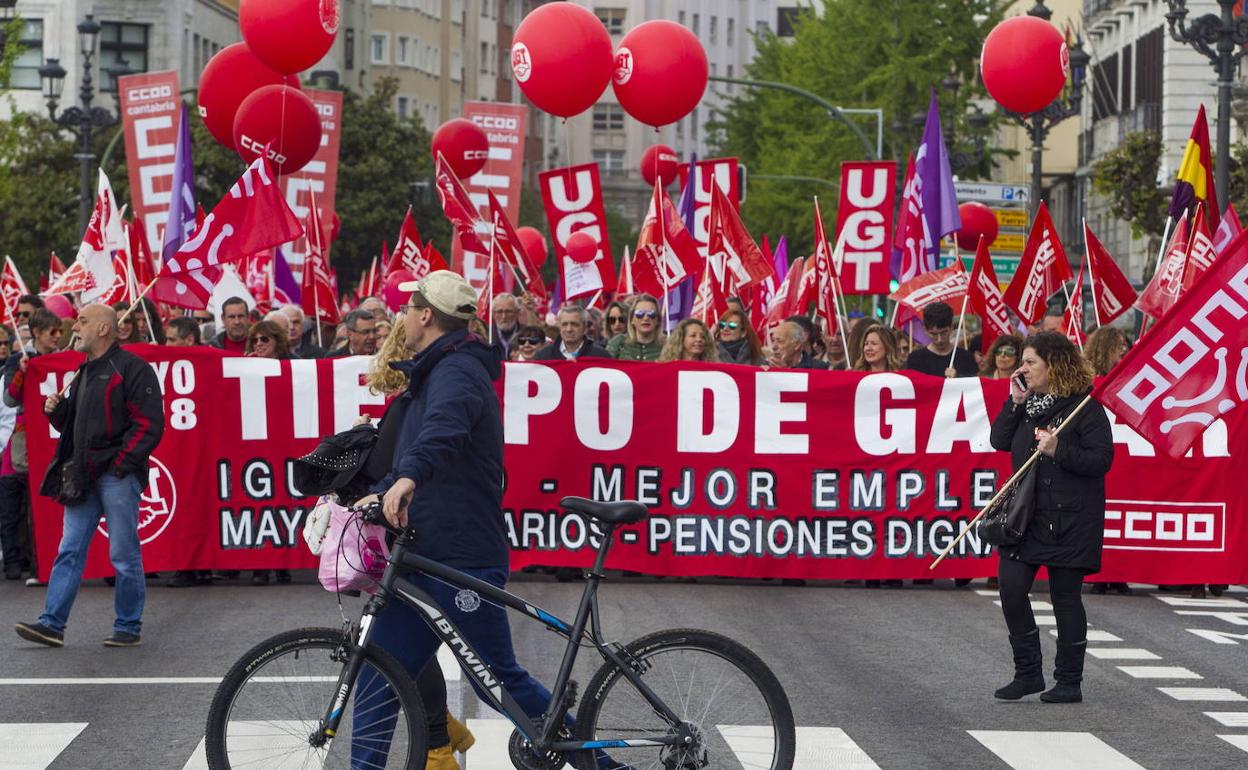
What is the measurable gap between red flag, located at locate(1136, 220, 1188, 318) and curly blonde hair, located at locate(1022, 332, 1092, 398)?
640 cm

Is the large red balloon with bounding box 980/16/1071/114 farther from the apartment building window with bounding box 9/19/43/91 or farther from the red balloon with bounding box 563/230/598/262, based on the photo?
the apartment building window with bounding box 9/19/43/91

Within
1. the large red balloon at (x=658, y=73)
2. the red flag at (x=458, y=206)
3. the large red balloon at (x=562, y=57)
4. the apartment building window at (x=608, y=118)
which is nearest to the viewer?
the large red balloon at (x=562, y=57)

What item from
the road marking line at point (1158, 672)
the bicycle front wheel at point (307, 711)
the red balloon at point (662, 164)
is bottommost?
the road marking line at point (1158, 672)

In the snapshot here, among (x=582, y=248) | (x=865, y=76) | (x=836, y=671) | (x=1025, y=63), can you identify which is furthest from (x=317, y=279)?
(x=865, y=76)

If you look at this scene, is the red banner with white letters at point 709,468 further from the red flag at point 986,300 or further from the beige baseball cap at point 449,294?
the beige baseball cap at point 449,294

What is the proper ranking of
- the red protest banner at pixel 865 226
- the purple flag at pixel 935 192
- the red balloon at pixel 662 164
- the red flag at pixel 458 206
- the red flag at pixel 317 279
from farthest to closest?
1. the red balloon at pixel 662 164
2. the red flag at pixel 317 279
3. the red protest banner at pixel 865 226
4. the purple flag at pixel 935 192
5. the red flag at pixel 458 206

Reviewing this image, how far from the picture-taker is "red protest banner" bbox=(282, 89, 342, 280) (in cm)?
2580

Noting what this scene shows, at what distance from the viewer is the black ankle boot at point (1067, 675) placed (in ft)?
34.6

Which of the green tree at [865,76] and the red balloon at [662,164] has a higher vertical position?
the green tree at [865,76]

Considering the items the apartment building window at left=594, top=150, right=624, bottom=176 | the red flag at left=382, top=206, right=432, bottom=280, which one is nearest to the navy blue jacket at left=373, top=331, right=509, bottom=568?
the red flag at left=382, top=206, right=432, bottom=280

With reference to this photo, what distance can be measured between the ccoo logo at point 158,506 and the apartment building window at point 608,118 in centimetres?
12344

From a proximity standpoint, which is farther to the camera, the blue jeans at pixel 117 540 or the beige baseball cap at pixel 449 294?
the blue jeans at pixel 117 540

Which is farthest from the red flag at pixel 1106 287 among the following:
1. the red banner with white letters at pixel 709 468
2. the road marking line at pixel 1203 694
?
the road marking line at pixel 1203 694

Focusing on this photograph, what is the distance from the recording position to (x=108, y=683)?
10.7 meters
